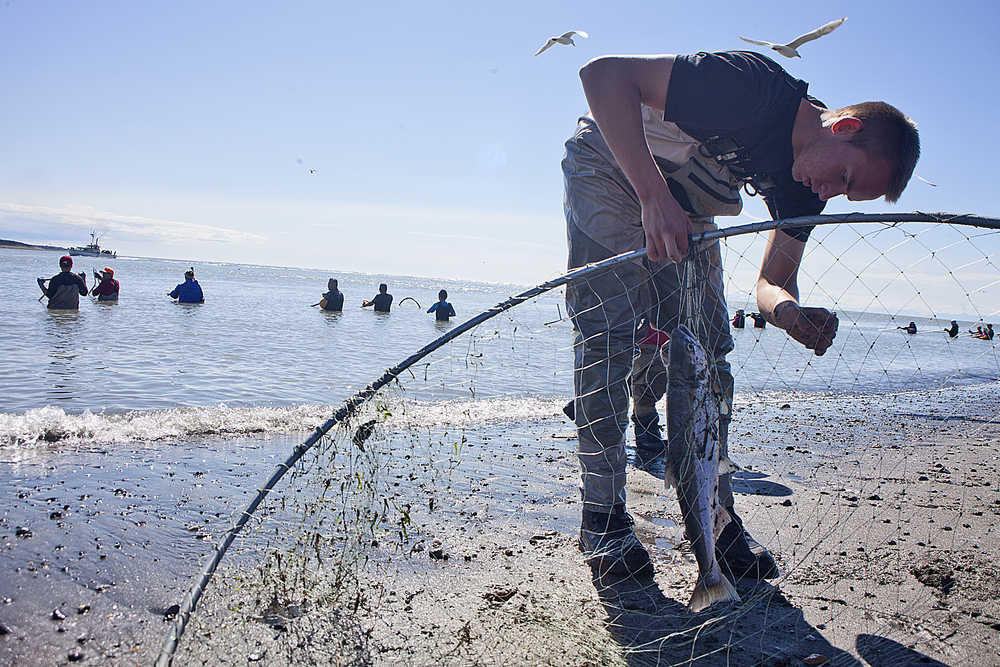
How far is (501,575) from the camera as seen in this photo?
3.27 metres

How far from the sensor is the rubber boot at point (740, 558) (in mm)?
3314

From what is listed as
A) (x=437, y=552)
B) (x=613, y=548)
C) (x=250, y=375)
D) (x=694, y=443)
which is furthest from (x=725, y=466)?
(x=250, y=375)

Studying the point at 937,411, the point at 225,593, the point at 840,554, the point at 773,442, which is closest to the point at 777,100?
the point at 840,554

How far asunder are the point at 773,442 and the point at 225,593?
616 cm

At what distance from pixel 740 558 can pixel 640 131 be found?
227cm

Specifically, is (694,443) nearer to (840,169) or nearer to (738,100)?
(840,169)

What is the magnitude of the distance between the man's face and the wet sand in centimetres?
185

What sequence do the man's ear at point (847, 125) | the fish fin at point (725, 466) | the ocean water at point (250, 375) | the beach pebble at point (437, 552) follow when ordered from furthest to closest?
1. the ocean water at point (250, 375)
2. the beach pebble at point (437, 552)
3. the fish fin at point (725, 466)
4. the man's ear at point (847, 125)

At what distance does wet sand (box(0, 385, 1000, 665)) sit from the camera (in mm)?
2529

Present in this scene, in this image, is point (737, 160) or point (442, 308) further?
point (442, 308)

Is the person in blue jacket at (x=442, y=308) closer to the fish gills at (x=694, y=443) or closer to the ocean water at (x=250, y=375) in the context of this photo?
the ocean water at (x=250, y=375)

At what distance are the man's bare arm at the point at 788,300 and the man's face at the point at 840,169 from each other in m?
0.59

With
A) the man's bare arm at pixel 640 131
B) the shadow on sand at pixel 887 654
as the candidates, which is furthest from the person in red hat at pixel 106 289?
the shadow on sand at pixel 887 654

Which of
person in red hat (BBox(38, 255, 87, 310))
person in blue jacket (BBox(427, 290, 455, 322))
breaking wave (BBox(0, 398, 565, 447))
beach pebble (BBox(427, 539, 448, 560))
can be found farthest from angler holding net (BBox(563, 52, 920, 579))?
person in blue jacket (BBox(427, 290, 455, 322))
